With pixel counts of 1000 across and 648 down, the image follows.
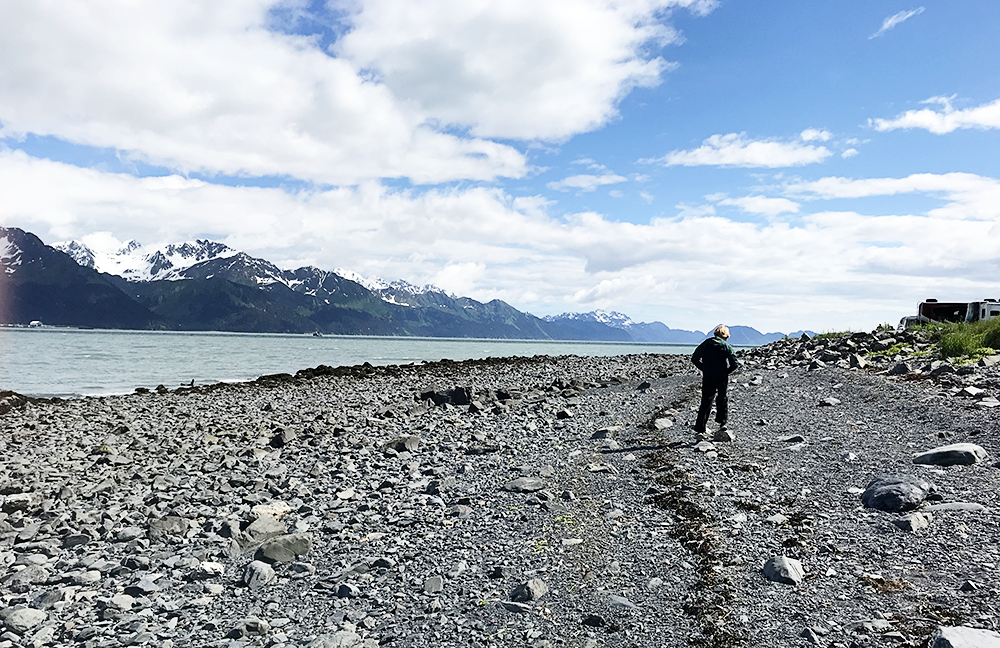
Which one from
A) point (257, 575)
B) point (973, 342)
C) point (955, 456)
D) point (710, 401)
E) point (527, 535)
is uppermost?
point (973, 342)

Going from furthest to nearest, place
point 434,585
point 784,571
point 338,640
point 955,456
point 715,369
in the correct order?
point 715,369, point 955,456, point 434,585, point 784,571, point 338,640

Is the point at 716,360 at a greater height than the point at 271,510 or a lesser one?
greater

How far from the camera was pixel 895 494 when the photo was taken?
329 inches

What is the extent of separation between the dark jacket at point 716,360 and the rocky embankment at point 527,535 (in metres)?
1.74

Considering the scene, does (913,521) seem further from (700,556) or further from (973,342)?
(973,342)

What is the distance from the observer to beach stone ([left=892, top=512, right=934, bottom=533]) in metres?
7.49

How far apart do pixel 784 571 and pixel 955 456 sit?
651 centimetres

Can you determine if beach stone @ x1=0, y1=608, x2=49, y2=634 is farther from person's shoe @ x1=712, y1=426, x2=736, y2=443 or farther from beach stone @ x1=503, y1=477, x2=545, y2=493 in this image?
person's shoe @ x1=712, y1=426, x2=736, y2=443

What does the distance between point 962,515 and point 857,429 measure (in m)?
7.86

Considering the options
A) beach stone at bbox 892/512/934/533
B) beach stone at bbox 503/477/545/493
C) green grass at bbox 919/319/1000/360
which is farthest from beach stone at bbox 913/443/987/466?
green grass at bbox 919/319/1000/360

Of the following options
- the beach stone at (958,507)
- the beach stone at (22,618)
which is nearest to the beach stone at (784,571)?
the beach stone at (958,507)

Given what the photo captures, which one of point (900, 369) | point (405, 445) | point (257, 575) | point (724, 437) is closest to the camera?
point (257, 575)

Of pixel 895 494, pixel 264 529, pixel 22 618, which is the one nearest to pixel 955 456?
pixel 895 494

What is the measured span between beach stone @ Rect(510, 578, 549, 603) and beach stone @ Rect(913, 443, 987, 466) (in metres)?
8.53
